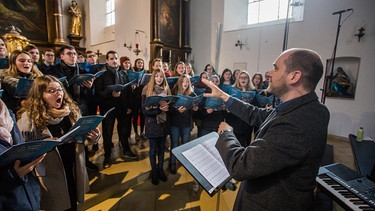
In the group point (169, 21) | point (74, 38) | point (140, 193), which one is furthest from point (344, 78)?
point (74, 38)

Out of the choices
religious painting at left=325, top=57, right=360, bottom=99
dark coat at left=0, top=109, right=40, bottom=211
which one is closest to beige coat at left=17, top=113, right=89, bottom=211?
dark coat at left=0, top=109, right=40, bottom=211

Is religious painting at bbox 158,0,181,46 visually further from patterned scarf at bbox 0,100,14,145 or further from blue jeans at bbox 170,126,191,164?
patterned scarf at bbox 0,100,14,145

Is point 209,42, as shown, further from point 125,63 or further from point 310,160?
point 310,160

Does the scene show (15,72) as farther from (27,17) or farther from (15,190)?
(27,17)

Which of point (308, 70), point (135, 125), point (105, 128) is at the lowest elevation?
point (135, 125)

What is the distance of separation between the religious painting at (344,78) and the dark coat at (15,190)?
6.03 m

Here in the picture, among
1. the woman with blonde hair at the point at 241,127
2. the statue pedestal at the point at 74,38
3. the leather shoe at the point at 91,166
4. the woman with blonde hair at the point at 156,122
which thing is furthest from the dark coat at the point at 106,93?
the statue pedestal at the point at 74,38

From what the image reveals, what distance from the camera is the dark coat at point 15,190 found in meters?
0.95

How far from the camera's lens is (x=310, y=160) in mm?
902

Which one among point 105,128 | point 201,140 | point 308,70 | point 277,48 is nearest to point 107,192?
point 105,128

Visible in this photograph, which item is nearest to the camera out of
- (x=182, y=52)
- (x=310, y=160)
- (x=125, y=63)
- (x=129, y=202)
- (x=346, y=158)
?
(x=310, y=160)

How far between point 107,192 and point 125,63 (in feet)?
6.98

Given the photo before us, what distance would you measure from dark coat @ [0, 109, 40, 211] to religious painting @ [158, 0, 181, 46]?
272 inches

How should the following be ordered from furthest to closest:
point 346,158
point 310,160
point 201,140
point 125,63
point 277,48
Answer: point 277,48
point 346,158
point 125,63
point 201,140
point 310,160
